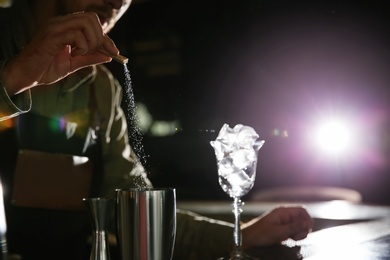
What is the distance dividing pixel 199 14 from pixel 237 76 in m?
0.80

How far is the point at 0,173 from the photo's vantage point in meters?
1.75

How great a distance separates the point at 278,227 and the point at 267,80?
4.65 meters

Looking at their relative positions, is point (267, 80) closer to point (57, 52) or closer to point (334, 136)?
point (334, 136)

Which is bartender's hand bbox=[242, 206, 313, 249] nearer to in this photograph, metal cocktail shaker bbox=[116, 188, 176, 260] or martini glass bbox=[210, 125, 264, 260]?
martini glass bbox=[210, 125, 264, 260]

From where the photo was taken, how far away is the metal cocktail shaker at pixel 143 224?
90 cm

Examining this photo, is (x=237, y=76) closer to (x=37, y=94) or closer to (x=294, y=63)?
(x=294, y=63)

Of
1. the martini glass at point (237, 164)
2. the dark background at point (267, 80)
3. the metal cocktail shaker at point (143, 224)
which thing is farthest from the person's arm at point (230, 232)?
the dark background at point (267, 80)

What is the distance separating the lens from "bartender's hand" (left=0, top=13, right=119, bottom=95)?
3.75ft

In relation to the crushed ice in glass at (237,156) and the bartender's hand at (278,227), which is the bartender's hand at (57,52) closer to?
the crushed ice in glass at (237,156)

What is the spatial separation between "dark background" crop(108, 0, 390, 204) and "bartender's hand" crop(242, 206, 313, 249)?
3.69 m

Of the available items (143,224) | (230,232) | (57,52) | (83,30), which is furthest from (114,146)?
(143,224)

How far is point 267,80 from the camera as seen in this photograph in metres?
6.02

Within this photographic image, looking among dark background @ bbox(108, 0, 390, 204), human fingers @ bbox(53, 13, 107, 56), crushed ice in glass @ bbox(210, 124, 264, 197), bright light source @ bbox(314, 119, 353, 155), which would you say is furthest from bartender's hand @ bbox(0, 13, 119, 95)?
bright light source @ bbox(314, 119, 353, 155)

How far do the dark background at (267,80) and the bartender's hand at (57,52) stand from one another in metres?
3.85
